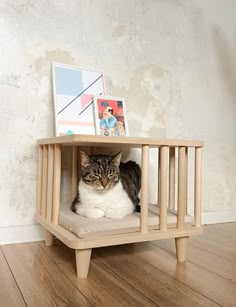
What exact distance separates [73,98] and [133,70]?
0.44m

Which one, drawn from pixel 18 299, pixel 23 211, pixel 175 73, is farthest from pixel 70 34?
pixel 18 299

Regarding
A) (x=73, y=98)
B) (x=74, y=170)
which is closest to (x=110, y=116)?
(x=73, y=98)

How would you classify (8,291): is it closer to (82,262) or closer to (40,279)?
(40,279)

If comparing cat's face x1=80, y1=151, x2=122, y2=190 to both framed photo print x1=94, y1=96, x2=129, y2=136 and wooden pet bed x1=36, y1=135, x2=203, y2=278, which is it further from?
framed photo print x1=94, y1=96, x2=129, y2=136

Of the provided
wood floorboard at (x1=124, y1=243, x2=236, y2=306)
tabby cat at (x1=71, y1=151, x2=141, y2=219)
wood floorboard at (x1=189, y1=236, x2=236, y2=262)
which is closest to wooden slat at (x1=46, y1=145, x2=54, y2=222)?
tabby cat at (x1=71, y1=151, x2=141, y2=219)

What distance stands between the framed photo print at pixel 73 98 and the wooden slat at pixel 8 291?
651 millimetres

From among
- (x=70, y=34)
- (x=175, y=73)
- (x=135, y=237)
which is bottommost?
(x=135, y=237)

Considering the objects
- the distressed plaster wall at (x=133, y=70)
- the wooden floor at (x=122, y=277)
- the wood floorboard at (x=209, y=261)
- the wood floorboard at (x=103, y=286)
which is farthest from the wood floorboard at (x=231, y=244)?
the wood floorboard at (x=103, y=286)

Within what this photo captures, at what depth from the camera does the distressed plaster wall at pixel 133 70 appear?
146cm

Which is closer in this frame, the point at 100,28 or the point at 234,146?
the point at 100,28

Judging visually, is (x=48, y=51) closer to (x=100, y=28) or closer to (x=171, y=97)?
(x=100, y=28)

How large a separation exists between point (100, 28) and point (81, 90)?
1.30 ft

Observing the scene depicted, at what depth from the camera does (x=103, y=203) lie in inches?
46.9

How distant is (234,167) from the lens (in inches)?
82.5
